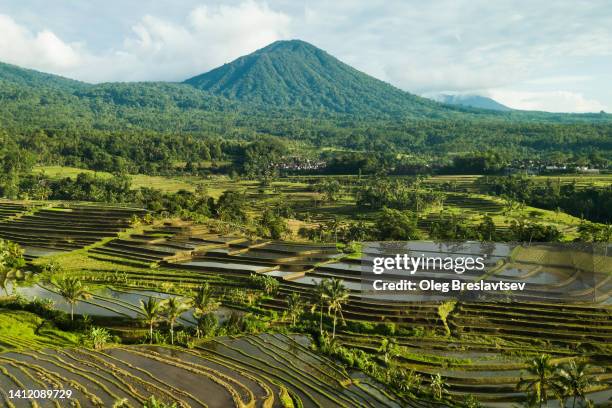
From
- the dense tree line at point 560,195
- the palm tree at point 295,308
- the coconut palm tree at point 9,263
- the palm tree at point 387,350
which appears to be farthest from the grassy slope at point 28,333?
the dense tree line at point 560,195

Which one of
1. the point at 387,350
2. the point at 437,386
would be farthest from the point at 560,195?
the point at 437,386

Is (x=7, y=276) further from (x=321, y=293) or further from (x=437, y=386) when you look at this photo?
(x=437, y=386)

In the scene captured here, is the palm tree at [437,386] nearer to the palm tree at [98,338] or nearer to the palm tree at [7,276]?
the palm tree at [98,338]

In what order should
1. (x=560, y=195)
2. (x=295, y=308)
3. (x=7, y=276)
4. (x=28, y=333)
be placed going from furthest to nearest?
(x=560, y=195)
(x=7, y=276)
(x=295, y=308)
(x=28, y=333)

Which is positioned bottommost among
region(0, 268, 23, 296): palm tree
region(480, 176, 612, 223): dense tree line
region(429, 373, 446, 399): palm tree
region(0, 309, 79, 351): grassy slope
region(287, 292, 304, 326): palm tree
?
region(429, 373, 446, 399): palm tree

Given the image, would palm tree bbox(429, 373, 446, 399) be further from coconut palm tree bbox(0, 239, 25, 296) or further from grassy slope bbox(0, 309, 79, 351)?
coconut palm tree bbox(0, 239, 25, 296)

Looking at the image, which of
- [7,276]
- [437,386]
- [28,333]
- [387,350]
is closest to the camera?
[437,386]

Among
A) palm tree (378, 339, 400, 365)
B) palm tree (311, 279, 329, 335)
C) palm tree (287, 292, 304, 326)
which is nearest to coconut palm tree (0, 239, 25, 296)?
palm tree (287, 292, 304, 326)

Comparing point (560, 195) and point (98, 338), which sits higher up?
point (560, 195)

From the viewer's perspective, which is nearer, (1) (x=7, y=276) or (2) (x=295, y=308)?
(2) (x=295, y=308)

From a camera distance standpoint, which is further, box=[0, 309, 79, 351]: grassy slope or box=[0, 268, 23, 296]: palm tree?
box=[0, 268, 23, 296]: palm tree

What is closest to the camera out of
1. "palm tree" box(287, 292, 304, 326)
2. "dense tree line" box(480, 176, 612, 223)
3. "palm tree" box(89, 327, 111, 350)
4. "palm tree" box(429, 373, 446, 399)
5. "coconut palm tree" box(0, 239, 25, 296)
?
"palm tree" box(429, 373, 446, 399)
